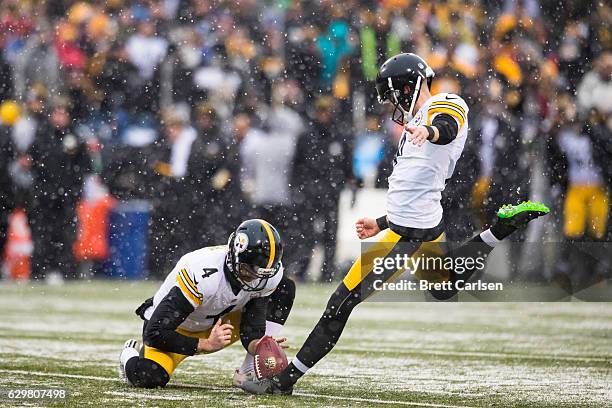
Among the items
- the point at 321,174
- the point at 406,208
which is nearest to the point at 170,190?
the point at 321,174

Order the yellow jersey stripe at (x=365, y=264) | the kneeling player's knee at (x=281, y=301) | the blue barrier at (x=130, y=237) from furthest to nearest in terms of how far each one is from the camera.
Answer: the blue barrier at (x=130, y=237) < the kneeling player's knee at (x=281, y=301) < the yellow jersey stripe at (x=365, y=264)

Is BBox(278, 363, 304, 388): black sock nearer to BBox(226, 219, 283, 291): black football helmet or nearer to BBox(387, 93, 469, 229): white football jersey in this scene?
BBox(226, 219, 283, 291): black football helmet

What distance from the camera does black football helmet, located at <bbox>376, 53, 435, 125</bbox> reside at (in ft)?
20.2

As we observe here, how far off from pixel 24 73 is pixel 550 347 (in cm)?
741

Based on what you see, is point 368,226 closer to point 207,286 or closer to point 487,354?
point 207,286

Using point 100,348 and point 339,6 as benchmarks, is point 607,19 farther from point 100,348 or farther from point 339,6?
point 100,348

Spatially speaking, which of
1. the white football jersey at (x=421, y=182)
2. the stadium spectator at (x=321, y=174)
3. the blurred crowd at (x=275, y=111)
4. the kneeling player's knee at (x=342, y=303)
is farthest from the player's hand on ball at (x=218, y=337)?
the stadium spectator at (x=321, y=174)

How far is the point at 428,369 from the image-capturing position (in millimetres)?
7352

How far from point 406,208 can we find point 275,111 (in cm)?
706

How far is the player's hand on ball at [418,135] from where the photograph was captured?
562 centimetres

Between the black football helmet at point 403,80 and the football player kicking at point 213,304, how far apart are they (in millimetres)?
887

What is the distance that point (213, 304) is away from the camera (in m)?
6.14

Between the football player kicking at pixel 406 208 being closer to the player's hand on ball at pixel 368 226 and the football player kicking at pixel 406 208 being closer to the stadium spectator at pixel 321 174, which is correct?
the player's hand on ball at pixel 368 226

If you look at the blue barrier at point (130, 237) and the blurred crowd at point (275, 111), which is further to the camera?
the blue barrier at point (130, 237)
